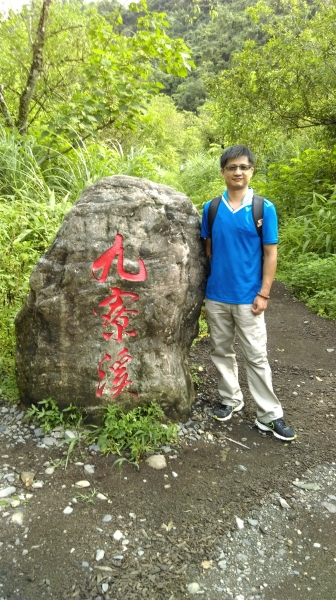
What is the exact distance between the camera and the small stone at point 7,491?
2381 mm

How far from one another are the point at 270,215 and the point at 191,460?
1574 mm

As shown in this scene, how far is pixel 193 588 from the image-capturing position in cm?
194

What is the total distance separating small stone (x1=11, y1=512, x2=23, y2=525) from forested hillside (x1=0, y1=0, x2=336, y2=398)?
1.08 m

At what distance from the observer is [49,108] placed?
21.6 ft

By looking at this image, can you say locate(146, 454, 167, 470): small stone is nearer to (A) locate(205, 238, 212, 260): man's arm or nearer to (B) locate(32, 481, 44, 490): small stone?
(B) locate(32, 481, 44, 490): small stone

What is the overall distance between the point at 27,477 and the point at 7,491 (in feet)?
0.42

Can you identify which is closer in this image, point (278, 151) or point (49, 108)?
point (49, 108)

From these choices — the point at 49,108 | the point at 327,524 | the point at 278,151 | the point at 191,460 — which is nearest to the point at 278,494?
the point at 327,524

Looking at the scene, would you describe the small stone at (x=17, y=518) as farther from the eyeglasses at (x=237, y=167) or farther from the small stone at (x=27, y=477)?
the eyeglasses at (x=237, y=167)

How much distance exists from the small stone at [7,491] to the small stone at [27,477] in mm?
67

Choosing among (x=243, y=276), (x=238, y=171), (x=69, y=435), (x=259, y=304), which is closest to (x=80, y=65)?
(x=238, y=171)

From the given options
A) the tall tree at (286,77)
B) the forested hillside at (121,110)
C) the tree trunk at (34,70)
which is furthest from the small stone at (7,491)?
the tall tree at (286,77)

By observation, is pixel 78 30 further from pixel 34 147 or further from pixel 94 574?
pixel 94 574

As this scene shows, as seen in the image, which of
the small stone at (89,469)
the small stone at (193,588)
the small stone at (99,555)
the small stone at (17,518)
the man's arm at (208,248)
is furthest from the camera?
the man's arm at (208,248)
